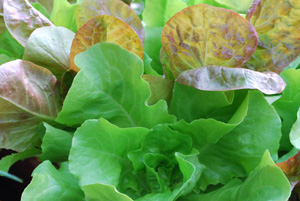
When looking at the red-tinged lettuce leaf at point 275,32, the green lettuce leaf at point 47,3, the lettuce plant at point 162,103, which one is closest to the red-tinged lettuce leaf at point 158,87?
the lettuce plant at point 162,103

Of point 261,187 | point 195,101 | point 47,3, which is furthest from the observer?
point 47,3

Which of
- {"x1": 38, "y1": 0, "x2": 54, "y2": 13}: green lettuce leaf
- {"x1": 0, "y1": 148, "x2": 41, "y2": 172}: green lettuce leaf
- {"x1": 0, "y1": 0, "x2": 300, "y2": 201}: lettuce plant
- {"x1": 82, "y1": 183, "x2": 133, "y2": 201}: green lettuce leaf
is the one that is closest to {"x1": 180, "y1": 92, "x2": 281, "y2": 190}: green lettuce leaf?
{"x1": 0, "y1": 0, "x2": 300, "y2": 201}: lettuce plant

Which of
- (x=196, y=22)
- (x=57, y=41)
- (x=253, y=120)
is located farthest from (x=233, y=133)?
(x=57, y=41)

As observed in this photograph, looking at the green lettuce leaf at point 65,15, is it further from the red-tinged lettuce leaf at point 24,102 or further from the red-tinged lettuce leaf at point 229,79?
the red-tinged lettuce leaf at point 229,79

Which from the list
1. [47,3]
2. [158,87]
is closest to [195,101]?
[158,87]

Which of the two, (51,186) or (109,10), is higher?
(109,10)

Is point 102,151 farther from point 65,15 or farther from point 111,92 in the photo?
point 65,15

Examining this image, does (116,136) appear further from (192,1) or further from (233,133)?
(192,1)
